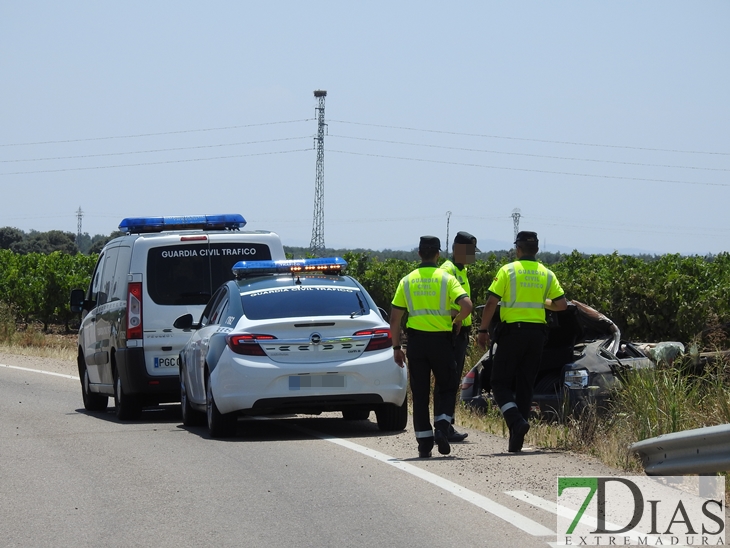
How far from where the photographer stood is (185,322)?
12891 mm

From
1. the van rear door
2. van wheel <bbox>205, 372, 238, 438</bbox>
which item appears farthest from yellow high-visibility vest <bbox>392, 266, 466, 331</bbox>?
the van rear door

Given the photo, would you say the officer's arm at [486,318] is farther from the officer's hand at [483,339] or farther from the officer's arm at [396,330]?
the officer's arm at [396,330]

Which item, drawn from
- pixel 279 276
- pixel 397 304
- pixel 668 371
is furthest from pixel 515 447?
pixel 279 276

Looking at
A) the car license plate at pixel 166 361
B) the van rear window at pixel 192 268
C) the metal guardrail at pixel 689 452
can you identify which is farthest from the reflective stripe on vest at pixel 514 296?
the car license plate at pixel 166 361

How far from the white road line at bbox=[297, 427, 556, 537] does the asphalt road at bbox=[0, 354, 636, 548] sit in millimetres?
12

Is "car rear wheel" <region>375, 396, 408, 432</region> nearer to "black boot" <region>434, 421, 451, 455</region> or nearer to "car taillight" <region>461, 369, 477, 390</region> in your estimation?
"car taillight" <region>461, 369, 477, 390</region>

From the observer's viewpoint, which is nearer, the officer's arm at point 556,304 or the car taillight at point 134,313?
the officer's arm at point 556,304

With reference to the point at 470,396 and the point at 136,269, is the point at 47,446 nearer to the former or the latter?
the point at 136,269

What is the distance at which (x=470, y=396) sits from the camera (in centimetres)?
1285

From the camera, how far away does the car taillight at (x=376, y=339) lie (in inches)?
448

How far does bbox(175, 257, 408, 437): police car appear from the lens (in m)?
11.0

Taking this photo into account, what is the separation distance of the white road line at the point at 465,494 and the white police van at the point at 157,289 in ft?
10.3

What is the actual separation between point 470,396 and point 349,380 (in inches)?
84.8

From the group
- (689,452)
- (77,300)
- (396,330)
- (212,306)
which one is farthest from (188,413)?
(689,452)
